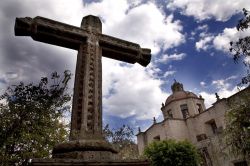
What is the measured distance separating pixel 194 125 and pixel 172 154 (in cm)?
1255

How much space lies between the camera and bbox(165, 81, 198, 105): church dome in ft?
115

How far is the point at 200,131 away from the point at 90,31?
94.4ft

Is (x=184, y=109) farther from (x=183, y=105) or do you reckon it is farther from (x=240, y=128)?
(x=240, y=128)

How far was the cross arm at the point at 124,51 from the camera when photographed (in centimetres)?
504

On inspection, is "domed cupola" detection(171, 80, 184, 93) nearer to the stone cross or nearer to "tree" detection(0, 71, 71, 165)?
"tree" detection(0, 71, 71, 165)

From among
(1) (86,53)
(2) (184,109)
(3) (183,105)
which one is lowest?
(1) (86,53)

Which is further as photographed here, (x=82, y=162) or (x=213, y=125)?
(x=213, y=125)

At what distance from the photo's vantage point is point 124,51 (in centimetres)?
527

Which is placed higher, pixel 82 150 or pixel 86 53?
pixel 86 53

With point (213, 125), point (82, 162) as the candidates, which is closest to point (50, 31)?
point (82, 162)

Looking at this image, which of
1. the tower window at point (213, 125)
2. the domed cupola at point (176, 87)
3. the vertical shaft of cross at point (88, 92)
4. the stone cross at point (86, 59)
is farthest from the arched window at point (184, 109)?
the vertical shaft of cross at point (88, 92)

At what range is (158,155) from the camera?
2028cm

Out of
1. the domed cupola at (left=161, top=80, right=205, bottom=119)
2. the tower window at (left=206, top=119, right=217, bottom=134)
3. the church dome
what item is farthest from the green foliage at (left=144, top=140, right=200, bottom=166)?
the church dome

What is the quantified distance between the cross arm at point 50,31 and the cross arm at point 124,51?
0.53 m
